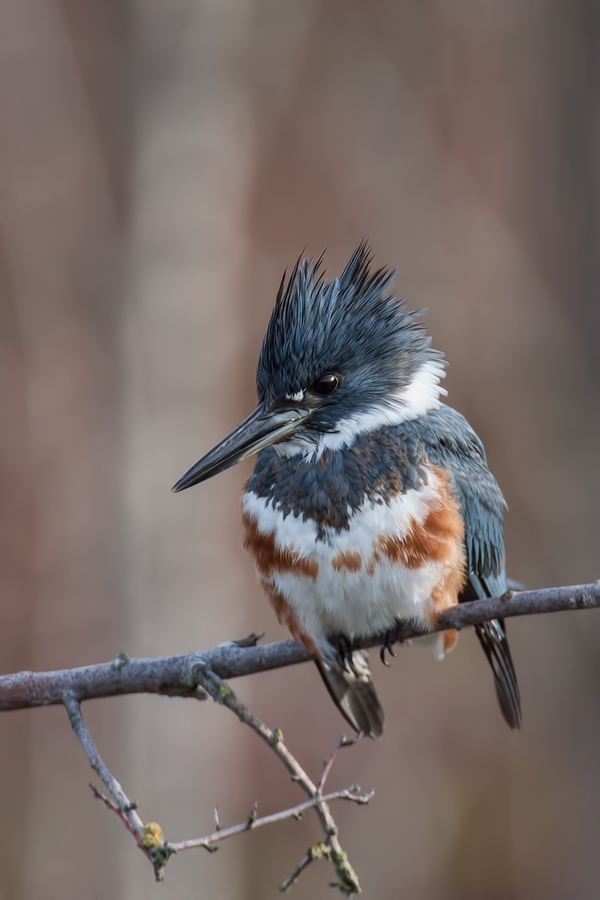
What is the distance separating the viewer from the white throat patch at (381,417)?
1.58m

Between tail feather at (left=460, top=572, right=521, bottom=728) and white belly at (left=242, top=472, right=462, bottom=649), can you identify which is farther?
tail feather at (left=460, top=572, right=521, bottom=728)

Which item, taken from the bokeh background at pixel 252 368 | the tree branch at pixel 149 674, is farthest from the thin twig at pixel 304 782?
the bokeh background at pixel 252 368

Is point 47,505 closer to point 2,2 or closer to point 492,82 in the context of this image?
point 2,2

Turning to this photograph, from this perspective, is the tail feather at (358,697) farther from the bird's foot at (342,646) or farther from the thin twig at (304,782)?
the thin twig at (304,782)

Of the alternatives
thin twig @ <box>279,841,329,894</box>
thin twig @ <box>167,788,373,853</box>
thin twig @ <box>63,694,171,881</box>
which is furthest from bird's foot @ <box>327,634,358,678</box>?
thin twig @ <box>63,694,171,881</box>

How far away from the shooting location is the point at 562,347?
4.45 m

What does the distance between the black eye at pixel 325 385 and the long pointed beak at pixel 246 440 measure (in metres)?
0.05

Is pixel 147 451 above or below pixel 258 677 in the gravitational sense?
above

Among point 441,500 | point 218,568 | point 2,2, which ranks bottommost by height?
point 218,568

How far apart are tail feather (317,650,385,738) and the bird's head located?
0.46 m

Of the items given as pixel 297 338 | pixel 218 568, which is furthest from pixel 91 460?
pixel 297 338

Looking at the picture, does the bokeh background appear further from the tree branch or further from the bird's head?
the tree branch

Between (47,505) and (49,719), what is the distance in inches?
33.9

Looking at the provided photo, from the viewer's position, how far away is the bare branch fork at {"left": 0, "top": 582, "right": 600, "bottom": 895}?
110 centimetres
